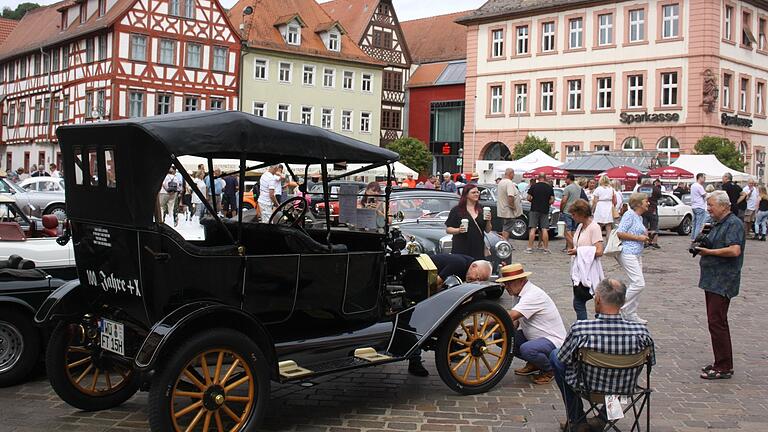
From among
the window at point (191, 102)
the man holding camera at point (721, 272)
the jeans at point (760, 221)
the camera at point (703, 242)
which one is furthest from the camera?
the window at point (191, 102)

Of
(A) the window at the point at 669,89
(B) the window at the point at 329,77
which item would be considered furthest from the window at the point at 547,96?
(B) the window at the point at 329,77

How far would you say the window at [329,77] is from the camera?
58500 millimetres

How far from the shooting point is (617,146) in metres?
50.3

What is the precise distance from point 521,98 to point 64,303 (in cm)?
5088

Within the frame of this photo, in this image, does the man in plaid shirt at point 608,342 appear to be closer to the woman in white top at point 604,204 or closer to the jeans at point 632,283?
the jeans at point 632,283

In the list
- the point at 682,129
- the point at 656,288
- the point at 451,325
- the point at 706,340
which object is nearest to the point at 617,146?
the point at 682,129

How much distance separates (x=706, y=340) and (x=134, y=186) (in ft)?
22.9

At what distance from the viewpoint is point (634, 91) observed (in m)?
49.6

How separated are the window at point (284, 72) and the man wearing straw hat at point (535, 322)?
162ft

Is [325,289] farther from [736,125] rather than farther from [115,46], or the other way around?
[736,125]

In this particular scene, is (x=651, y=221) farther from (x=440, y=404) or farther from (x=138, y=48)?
(x=138, y=48)

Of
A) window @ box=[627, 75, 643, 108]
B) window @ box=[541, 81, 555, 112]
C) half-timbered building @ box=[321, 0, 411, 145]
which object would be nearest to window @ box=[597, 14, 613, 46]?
window @ box=[627, 75, 643, 108]

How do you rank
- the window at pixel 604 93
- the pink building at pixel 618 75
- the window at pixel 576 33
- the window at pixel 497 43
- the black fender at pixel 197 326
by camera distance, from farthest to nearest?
the window at pixel 497 43, the window at pixel 576 33, the window at pixel 604 93, the pink building at pixel 618 75, the black fender at pixel 197 326

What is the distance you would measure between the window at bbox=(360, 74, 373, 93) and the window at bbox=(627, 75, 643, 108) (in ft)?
62.9
